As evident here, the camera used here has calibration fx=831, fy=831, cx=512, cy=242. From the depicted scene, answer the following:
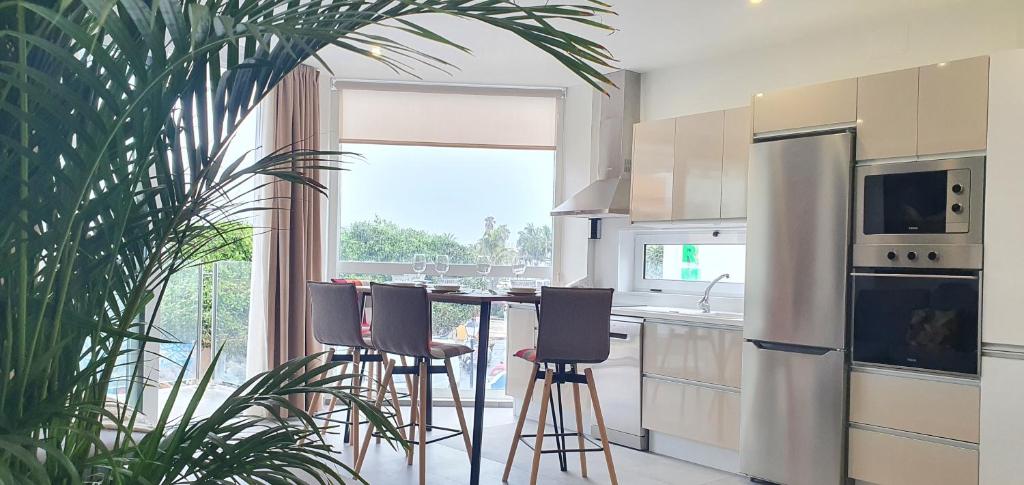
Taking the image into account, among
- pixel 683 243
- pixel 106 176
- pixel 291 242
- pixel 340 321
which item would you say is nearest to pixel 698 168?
pixel 683 243

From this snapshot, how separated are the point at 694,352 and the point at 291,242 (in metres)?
2.77

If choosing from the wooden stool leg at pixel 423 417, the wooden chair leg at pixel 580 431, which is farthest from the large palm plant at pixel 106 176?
the wooden chair leg at pixel 580 431

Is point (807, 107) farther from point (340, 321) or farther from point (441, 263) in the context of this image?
point (340, 321)

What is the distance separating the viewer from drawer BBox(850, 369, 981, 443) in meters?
3.48

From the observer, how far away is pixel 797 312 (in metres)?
4.04

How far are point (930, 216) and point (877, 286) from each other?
384mm

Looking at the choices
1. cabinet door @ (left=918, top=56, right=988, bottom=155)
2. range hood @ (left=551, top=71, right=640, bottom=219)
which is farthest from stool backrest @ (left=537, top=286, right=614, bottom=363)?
range hood @ (left=551, top=71, right=640, bottom=219)

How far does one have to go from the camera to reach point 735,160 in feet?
15.2

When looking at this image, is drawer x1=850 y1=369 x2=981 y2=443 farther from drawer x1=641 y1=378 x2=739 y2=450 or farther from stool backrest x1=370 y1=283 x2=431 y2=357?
stool backrest x1=370 y1=283 x2=431 y2=357

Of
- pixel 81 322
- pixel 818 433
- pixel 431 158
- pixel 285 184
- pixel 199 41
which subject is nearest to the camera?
Answer: pixel 199 41

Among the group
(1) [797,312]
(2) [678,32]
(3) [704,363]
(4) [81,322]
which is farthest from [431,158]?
(4) [81,322]

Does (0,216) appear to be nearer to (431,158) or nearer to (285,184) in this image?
(285,184)

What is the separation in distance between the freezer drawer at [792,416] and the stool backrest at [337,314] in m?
2.01

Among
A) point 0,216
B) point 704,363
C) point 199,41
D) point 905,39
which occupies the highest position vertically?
point 905,39
